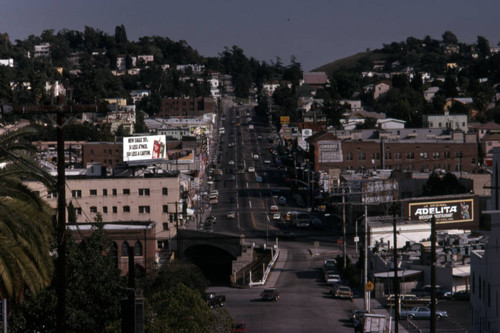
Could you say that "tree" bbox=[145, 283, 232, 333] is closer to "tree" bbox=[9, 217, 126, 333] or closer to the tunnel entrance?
"tree" bbox=[9, 217, 126, 333]

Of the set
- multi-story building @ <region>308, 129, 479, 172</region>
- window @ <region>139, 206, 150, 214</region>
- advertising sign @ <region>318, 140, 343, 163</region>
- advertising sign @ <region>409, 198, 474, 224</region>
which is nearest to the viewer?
advertising sign @ <region>409, 198, 474, 224</region>

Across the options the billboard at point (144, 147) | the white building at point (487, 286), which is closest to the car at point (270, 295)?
the white building at point (487, 286)

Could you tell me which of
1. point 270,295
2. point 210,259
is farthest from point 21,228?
point 210,259

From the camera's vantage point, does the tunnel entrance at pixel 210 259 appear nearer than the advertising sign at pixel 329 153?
Yes

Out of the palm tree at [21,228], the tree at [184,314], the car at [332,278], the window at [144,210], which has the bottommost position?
the car at [332,278]

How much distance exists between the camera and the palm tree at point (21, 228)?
20.1 metres

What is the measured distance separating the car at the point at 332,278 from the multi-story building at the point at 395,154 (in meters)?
46.7

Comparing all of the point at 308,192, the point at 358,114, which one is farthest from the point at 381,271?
the point at 358,114

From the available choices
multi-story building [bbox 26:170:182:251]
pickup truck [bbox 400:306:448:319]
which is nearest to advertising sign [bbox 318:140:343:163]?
multi-story building [bbox 26:170:182:251]

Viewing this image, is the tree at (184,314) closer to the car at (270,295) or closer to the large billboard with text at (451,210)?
the car at (270,295)

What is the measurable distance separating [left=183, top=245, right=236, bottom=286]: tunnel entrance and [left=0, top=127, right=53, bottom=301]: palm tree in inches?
2143

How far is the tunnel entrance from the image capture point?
77.8 meters

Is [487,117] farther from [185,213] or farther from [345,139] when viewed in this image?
[185,213]

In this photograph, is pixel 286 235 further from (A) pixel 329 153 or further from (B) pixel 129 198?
(A) pixel 329 153
